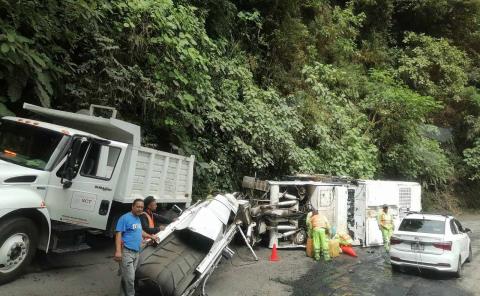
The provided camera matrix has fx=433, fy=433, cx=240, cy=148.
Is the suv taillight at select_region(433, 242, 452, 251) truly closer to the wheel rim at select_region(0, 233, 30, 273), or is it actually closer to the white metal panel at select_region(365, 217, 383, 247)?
the white metal panel at select_region(365, 217, 383, 247)

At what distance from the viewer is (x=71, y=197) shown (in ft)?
25.2

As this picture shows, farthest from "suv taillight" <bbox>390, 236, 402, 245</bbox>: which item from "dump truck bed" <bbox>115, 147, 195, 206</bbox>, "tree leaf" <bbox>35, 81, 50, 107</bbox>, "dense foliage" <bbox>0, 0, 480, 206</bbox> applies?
"tree leaf" <bbox>35, 81, 50, 107</bbox>

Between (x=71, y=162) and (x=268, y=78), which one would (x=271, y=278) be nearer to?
(x=71, y=162)

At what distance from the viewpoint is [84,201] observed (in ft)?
25.6

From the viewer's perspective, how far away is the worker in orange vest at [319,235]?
38.9ft

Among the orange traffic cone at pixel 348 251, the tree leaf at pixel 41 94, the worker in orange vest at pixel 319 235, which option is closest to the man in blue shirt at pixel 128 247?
the tree leaf at pixel 41 94

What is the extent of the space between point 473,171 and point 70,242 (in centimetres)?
2581

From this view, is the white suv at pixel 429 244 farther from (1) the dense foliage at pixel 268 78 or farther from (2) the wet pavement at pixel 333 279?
(1) the dense foliage at pixel 268 78

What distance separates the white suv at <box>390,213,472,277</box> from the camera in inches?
408

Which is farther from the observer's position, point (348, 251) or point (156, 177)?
point (348, 251)

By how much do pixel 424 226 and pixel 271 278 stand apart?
438 centimetres

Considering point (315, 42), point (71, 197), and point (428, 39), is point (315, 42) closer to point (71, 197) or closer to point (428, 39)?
point (428, 39)

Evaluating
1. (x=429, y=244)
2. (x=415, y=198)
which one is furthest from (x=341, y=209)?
(x=415, y=198)

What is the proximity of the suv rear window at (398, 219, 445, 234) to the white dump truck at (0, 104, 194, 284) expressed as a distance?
6647 mm
